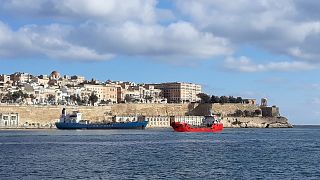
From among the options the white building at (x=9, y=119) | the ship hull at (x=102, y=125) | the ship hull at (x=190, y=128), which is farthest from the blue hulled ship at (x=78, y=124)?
the ship hull at (x=190, y=128)

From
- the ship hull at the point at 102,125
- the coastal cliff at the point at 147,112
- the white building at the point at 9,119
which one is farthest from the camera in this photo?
the coastal cliff at the point at 147,112

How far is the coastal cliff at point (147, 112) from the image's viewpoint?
9712 cm

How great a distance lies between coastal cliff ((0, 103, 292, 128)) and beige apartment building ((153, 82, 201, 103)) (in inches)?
963

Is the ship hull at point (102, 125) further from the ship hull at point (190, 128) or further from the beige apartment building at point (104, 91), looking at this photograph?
the beige apartment building at point (104, 91)

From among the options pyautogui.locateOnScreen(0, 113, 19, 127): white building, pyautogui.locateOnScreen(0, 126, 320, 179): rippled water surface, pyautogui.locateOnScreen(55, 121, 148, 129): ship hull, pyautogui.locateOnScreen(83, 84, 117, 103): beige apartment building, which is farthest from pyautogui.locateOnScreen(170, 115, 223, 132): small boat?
pyautogui.locateOnScreen(83, 84, 117, 103): beige apartment building

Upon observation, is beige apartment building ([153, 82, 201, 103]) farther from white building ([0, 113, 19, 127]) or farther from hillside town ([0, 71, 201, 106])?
white building ([0, 113, 19, 127])

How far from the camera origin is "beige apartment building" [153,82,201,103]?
5920 inches

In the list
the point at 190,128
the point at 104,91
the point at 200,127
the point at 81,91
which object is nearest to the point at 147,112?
the point at 81,91

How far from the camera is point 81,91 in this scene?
414 ft

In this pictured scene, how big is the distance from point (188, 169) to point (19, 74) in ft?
418

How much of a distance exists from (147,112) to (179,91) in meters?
35.3

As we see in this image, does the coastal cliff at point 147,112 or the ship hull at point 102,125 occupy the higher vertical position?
the coastal cliff at point 147,112

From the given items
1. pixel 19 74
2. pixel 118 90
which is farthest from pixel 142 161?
pixel 19 74

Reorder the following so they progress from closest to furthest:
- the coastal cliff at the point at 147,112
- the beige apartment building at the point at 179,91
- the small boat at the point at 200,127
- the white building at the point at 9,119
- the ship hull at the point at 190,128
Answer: the ship hull at the point at 190,128 → the small boat at the point at 200,127 → the white building at the point at 9,119 → the coastal cliff at the point at 147,112 → the beige apartment building at the point at 179,91
